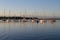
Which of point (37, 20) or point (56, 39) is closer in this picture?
point (56, 39)

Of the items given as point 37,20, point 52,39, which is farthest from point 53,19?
point 52,39

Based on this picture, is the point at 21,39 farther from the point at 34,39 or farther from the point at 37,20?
the point at 37,20

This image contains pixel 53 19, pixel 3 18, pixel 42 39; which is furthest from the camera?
pixel 3 18

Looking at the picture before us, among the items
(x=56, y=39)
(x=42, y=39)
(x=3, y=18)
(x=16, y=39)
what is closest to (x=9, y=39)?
(x=16, y=39)

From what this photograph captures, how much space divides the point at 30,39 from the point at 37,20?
38.9 meters

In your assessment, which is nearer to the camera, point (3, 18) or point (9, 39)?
point (9, 39)

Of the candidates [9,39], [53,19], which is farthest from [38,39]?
[53,19]

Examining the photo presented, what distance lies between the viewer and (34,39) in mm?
14328

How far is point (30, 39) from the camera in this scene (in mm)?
14297

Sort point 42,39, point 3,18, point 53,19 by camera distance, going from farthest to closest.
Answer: point 3,18
point 53,19
point 42,39

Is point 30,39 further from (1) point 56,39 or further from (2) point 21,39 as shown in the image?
(1) point 56,39

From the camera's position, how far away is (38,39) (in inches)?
564

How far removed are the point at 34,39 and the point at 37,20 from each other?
38.8 meters

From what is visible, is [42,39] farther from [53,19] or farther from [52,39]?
[53,19]
